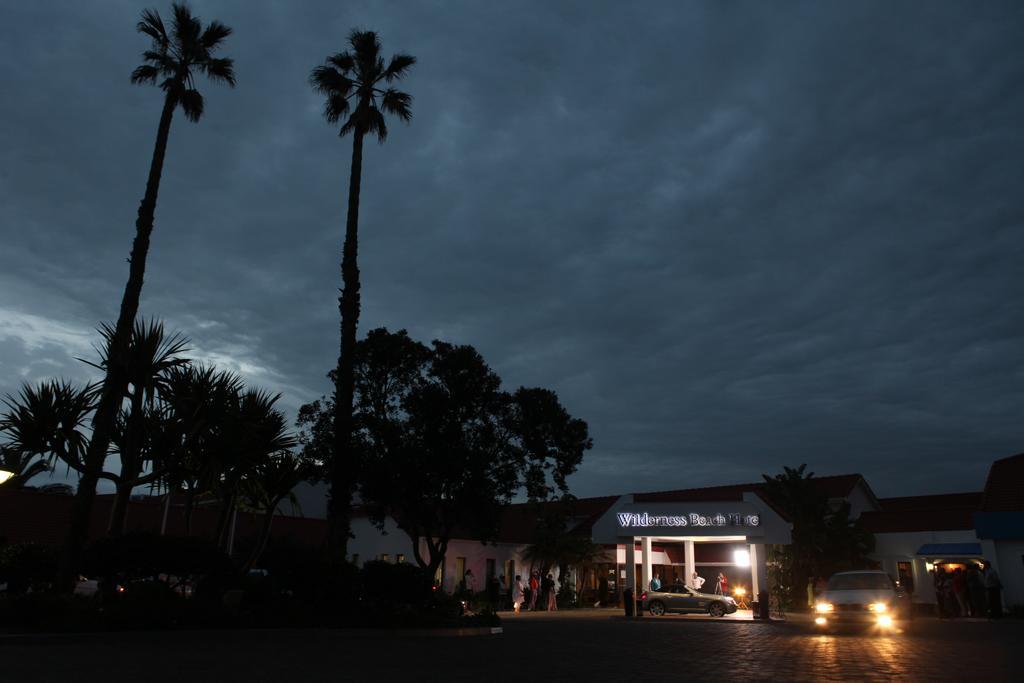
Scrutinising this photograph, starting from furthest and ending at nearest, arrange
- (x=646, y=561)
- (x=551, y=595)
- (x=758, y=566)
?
1. (x=551, y=595)
2. (x=646, y=561)
3. (x=758, y=566)

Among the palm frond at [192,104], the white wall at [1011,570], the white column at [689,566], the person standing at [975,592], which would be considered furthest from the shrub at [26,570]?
the white wall at [1011,570]

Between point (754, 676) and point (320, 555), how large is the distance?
12.1 meters

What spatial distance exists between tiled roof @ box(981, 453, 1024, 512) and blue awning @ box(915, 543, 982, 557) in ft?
18.3

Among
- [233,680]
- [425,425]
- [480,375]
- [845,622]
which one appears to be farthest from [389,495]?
[233,680]

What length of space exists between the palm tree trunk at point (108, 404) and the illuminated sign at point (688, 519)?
2188cm

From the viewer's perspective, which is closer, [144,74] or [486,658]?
[486,658]

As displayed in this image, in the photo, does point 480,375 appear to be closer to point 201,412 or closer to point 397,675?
point 201,412

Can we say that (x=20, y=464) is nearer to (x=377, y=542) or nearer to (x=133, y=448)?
(x=133, y=448)

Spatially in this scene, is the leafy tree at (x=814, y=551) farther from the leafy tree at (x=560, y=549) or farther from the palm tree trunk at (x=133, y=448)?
the palm tree trunk at (x=133, y=448)

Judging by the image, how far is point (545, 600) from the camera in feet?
125

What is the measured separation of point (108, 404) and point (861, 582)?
1916cm

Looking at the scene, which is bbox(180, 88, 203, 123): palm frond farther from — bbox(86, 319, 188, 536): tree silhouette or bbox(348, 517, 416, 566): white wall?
bbox(348, 517, 416, 566): white wall

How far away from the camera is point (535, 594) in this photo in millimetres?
37562

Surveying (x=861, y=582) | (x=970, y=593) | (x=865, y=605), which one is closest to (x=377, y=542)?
(x=861, y=582)
